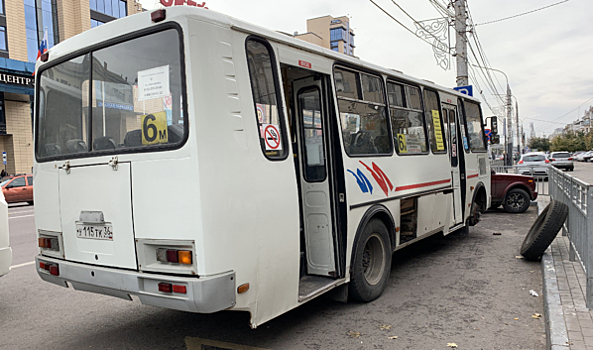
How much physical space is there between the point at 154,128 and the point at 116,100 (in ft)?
1.85

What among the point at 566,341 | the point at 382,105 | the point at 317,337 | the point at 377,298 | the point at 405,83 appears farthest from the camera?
the point at 405,83

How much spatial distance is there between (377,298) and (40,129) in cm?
428

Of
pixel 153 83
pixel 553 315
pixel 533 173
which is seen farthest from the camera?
pixel 533 173

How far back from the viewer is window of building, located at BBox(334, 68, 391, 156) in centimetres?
515

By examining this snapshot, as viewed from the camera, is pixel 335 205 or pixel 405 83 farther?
pixel 405 83

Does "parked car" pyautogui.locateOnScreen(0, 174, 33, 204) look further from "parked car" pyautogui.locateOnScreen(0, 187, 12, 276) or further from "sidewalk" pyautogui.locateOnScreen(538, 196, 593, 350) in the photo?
"sidewalk" pyautogui.locateOnScreen(538, 196, 593, 350)

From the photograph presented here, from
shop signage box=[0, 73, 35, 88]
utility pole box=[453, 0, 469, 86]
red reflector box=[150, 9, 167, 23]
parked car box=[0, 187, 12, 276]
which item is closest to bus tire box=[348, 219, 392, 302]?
red reflector box=[150, 9, 167, 23]

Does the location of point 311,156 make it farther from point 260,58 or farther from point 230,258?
point 230,258

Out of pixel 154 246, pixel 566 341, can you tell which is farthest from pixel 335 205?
pixel 566 341

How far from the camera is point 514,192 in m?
12.8

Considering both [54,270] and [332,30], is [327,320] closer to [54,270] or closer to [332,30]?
[54,270]

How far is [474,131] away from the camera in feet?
31.6

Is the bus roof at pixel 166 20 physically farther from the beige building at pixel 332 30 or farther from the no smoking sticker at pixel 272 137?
the beige building at pixel 332 30

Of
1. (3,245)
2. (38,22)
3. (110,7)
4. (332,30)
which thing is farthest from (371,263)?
(332,30)
